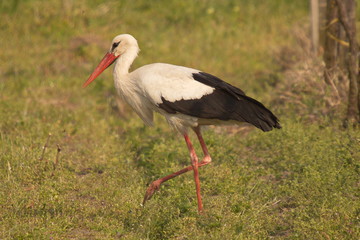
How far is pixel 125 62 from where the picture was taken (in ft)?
18.2

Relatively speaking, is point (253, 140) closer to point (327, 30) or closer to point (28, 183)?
point (327, 30)

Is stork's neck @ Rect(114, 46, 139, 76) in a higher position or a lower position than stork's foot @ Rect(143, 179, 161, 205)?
higher

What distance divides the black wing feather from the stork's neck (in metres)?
0.56

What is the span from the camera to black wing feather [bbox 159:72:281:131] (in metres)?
5.17

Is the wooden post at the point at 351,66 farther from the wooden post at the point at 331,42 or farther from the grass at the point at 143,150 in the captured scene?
the wooden post at the point at 331,42

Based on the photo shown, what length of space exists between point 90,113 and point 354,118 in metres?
→ 3.38

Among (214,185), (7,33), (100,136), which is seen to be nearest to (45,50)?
(7,33)

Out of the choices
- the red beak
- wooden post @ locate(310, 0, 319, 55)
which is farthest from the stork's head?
wooden post @ locate(310, 0, 319, 55)

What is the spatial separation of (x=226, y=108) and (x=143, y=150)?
1.70m

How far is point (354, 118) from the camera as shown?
6652mm

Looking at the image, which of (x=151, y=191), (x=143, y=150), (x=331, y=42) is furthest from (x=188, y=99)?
(x=331, y=42)

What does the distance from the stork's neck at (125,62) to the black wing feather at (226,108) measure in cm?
56

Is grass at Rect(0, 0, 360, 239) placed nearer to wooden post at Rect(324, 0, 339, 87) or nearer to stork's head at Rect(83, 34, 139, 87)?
wooden post at Rect(324, 0, 339, 87)

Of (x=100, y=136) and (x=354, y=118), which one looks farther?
(x=100, y=136)
